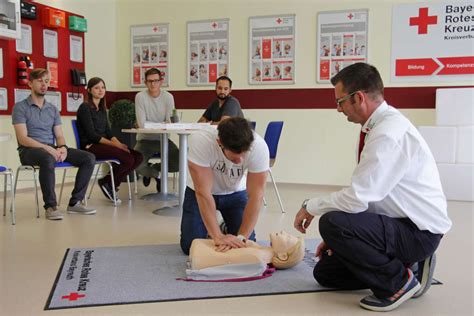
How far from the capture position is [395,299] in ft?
6.26

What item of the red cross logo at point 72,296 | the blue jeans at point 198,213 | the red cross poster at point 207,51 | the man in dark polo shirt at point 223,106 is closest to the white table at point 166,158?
the man in dark polo shirt at point 223,106

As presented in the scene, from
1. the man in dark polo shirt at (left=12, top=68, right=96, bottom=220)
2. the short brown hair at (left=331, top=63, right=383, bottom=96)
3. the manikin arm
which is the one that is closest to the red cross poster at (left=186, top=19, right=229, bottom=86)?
the man in dark polo shirt at (left=12, top=68, right=96, bottom=220)

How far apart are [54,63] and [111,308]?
13.6 feet

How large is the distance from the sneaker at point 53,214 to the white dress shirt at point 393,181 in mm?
2425

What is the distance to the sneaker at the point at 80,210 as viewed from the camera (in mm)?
3975

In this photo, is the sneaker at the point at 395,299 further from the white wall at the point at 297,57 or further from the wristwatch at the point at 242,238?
the white wall at the point at 297,57

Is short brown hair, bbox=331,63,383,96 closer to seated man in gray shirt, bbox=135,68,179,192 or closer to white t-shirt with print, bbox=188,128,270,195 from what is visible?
white t-shirt with print, bbox=188,128,270,195

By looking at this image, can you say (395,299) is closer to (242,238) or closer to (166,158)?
(242,238)

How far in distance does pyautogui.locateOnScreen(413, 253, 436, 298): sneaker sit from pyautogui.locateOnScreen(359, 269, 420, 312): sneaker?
12 centimetres

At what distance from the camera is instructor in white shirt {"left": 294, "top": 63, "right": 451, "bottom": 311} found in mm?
1822

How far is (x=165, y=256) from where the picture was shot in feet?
8.90

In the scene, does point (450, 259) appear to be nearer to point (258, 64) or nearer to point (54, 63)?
point (258, 64)

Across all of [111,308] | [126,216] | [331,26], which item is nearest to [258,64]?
[331,26]

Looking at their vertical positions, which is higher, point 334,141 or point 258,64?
point 258,64
